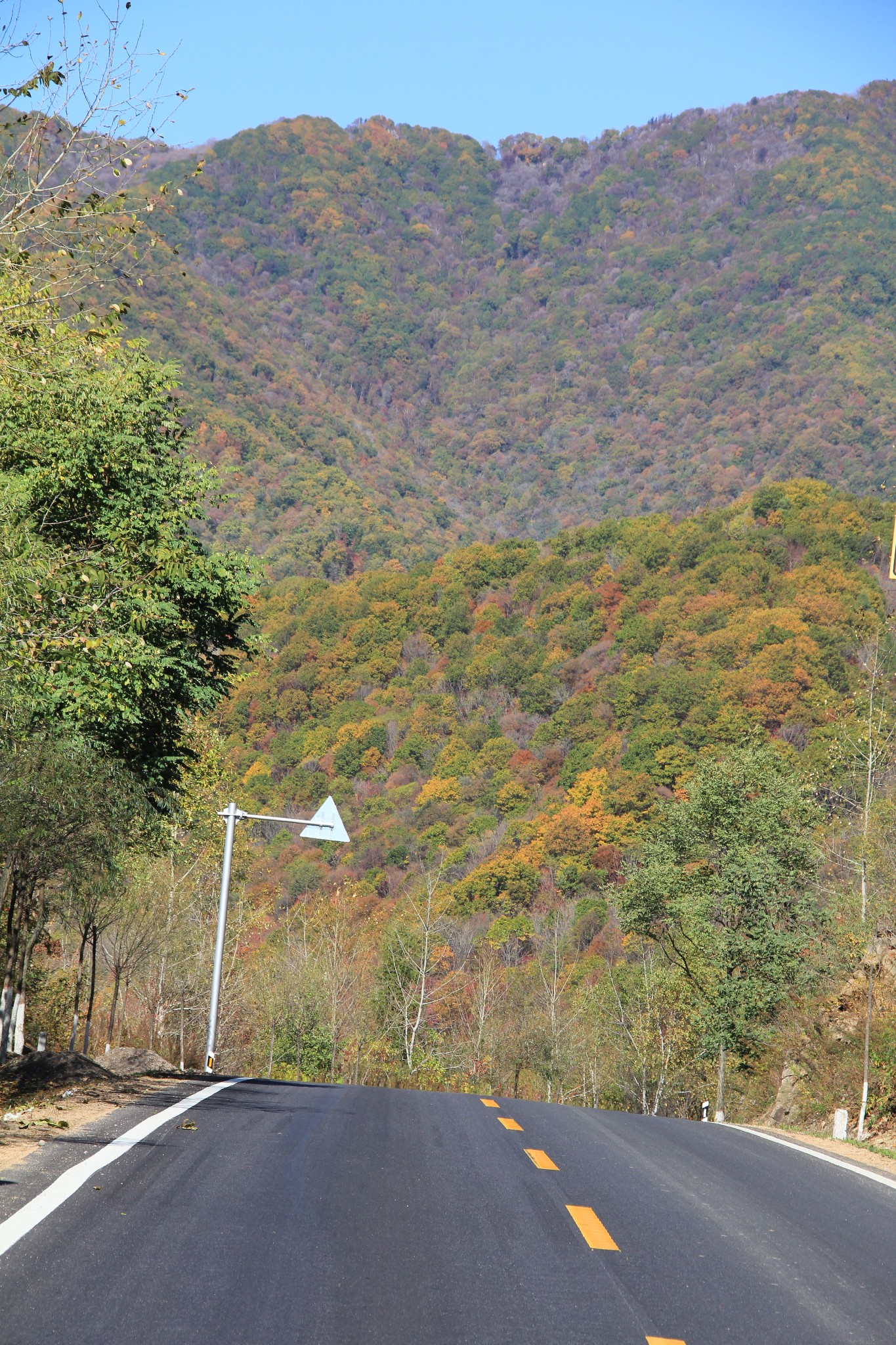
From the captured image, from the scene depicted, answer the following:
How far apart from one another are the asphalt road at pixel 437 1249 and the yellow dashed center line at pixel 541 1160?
75 millimetres

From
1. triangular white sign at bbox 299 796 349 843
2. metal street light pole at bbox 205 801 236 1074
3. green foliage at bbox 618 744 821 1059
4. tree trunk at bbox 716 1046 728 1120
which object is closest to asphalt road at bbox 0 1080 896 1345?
triangular white sign at bbox 299 796 349 843

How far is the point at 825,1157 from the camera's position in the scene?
11914mm

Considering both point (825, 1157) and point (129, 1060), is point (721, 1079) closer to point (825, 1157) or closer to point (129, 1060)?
point (129, 1060)

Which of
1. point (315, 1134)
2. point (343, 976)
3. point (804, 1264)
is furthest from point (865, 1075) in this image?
point (343, 976)

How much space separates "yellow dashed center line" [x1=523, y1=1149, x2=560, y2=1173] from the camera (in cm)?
905

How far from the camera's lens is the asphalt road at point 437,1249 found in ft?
16.9

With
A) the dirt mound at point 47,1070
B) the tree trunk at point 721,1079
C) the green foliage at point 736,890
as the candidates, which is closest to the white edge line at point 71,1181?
the dirt mound at point 47,1070

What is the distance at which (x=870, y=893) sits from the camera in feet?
106

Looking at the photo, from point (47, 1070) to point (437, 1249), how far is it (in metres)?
7.12

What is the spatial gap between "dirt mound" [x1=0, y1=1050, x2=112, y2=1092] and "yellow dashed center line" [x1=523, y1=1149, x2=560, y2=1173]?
4592 millimetres

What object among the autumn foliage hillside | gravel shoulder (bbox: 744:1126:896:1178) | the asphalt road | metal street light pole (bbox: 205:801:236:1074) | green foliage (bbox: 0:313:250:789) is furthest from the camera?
the autumn foliage hillside

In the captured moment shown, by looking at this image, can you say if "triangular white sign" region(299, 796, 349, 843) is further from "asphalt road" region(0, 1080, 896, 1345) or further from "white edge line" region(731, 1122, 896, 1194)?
"asphalt road" region(0, 1080, 896, 1345)

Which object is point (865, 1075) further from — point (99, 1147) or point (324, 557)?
point (324, 557)

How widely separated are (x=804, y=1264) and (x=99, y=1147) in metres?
4.22
